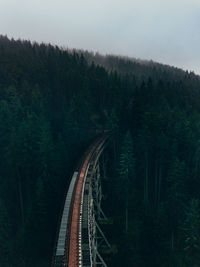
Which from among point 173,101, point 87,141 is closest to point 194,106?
point 173,101

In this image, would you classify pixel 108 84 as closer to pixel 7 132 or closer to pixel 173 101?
pixel 173 101

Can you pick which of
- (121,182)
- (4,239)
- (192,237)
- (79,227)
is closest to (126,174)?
(121,182)

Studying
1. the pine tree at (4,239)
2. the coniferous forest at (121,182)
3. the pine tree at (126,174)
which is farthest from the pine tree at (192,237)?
the pine tree at (4,239)

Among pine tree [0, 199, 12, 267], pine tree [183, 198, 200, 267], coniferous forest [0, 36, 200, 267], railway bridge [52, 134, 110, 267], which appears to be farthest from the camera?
pine tree [183, 198, 200, 267]

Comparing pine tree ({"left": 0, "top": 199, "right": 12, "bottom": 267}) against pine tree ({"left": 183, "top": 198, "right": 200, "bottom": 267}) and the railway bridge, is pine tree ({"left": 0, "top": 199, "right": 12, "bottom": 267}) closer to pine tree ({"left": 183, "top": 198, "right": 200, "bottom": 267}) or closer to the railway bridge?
the railway bridge

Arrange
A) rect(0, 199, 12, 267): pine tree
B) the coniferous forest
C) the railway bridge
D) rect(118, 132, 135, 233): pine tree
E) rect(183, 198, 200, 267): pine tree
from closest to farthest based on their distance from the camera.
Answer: the railway bridge → rect(0, 199, 12, 267): pine tree → the coniferous forest → rect(183, 198, 200, 267): pine tree → rect(118, 132, 135, 233): pine tree

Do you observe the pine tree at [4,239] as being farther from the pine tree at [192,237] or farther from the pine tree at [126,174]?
the pine tree at [192,237]

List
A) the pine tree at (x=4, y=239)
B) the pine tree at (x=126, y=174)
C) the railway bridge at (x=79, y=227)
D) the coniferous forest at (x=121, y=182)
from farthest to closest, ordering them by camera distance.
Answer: the pine tree at (x=126, y=174) → the coniferous forest at (x=121, y=182) → the pine tree at (x=4, y=239) → the railway bridge at (x=79, y=227)

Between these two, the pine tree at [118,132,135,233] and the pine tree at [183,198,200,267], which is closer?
the pine tree at [183,198,200,267]

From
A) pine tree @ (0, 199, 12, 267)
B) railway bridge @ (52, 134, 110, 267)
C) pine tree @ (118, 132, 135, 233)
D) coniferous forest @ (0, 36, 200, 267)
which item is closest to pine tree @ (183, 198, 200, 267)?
coniferous forest @ (0, 36, 200, 267)
